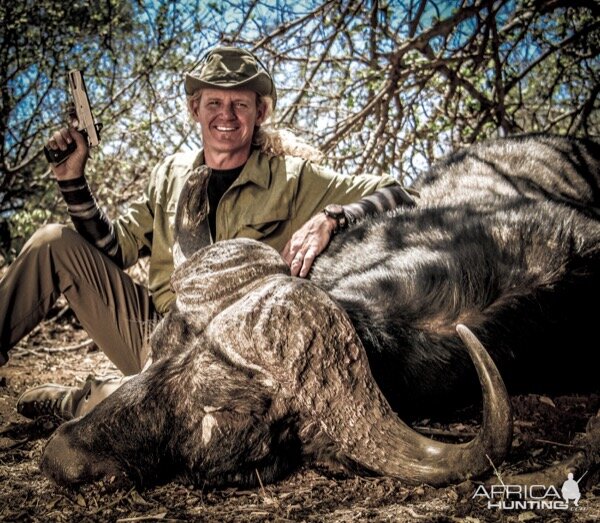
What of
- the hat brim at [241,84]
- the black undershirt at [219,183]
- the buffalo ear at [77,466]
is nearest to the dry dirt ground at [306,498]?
the buffalo ear at [77,466]

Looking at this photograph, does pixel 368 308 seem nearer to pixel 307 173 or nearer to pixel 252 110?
pixel 307 173

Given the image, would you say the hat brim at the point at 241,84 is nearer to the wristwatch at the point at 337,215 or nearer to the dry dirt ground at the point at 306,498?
the wristwatch at the point at 337,215

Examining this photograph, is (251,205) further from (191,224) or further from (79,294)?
(191,224)

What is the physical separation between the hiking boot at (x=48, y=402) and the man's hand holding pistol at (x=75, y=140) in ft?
3.90

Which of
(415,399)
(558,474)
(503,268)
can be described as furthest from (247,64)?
(558,474)

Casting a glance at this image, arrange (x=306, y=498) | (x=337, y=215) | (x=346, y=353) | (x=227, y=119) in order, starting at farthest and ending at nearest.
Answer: (x=227, y=119)
(x=337, y=215)
(x=306, y=498)
(x=346, y=353)

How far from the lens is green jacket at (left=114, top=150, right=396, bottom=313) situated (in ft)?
12.1

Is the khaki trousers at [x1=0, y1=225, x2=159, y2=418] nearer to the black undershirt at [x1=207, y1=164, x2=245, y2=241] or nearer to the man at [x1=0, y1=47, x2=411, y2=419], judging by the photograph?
the man at [x1=0, y1=47, x2=411, y2=419]

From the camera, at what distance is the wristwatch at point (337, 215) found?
133 inches

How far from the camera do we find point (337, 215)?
3391mm

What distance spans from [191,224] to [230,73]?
1677 mm

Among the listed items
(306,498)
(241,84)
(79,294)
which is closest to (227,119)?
(241,84)

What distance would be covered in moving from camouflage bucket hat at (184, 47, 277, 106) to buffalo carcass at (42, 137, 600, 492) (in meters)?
1.44

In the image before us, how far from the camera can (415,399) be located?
92.5 inches
